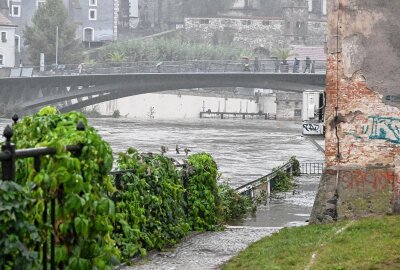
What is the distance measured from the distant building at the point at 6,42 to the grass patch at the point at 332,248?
8651 cm

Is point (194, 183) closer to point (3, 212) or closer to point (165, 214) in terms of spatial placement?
point (165, 214)

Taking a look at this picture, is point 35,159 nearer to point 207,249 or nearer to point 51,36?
point 207,249

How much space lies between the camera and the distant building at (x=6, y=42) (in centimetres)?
9694

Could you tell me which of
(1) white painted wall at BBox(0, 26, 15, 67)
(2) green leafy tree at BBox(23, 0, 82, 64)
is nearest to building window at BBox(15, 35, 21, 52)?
(2) green leafy tree at BBox(23, 0, 82, 64)

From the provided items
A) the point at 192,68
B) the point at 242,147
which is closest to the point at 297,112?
the point at 192,68

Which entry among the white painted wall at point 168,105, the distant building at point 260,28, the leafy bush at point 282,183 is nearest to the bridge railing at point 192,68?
the white painted wall at point 168,105

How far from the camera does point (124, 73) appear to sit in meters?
74.3

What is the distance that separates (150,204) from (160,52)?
3923 inches

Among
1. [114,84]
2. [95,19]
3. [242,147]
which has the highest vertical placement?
[95,19]

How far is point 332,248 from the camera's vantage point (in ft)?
33.9

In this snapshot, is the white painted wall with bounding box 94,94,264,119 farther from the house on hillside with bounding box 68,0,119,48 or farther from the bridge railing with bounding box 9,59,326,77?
the house on hillside with bounding box 68,0,119,48

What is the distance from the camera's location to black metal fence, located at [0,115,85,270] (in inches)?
197

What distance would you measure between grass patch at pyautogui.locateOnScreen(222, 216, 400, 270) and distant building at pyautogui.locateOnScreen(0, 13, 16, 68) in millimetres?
86505

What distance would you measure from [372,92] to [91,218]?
8.66 metres
